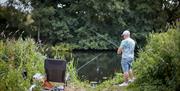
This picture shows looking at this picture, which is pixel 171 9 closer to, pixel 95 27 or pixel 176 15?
pixel 176 15

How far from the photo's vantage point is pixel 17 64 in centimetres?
868

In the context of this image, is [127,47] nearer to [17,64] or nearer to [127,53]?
[127,53]

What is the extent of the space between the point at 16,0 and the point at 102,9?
600 cm

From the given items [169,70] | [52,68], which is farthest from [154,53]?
[52,68]

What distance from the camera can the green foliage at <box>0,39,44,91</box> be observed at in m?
7.32

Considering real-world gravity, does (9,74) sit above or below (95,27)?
below

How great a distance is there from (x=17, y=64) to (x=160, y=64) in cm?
274

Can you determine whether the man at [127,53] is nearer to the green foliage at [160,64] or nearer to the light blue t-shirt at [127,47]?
the light blue t-shirt at [127,47]

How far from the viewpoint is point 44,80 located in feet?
27.6

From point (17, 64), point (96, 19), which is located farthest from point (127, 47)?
point (96, 19)

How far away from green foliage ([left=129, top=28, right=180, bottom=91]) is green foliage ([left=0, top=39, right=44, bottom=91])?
2.17 metres

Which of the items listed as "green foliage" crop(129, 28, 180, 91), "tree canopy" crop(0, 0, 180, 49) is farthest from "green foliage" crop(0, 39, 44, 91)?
"tree canopy" crop(0, 0, 180, 49)

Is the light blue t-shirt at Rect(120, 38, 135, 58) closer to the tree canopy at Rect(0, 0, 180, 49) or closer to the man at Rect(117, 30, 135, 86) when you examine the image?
the man at Rect(117, 30, 135, 86)

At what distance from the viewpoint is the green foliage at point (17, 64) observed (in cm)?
732
